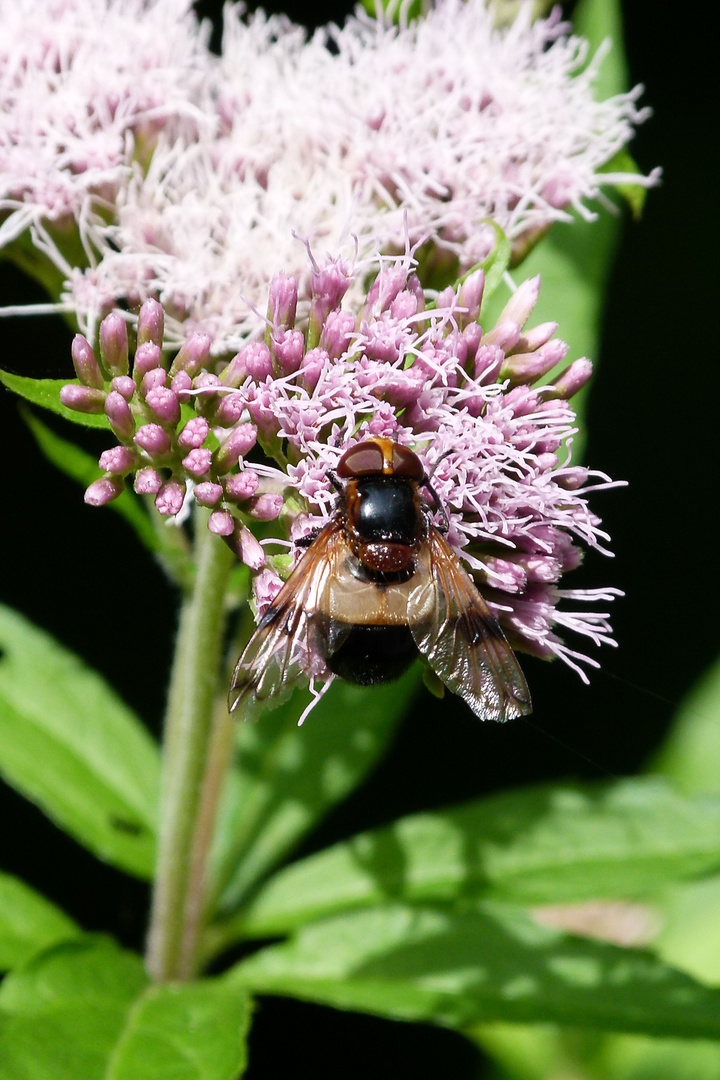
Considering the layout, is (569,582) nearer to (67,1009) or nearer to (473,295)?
(473,295)

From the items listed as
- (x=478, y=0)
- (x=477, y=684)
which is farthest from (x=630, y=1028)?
(x=478, y=0)

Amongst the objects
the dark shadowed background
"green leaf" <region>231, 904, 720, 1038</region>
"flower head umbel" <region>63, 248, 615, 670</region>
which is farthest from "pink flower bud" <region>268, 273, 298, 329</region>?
"green leaf" <region>231, 904, 720, 1038</region>

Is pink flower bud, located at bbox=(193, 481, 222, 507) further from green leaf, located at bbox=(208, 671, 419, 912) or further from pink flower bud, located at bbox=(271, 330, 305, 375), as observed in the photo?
green leaf, located at bbox=(208, 671, 419, 912)

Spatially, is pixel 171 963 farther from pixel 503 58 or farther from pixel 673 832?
pixel 503 58

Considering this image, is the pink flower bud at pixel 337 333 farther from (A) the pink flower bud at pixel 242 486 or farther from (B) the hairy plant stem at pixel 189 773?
(B) the hairy plant stem at pixel 189 773

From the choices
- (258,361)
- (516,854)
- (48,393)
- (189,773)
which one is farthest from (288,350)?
(516,854)

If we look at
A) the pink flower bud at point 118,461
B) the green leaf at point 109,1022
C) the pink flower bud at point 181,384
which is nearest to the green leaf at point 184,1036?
the green leaf at point 109,1022

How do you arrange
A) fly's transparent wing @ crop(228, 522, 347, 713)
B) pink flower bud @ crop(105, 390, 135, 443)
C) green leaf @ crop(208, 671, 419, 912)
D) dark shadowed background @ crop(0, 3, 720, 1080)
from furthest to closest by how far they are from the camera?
dark shadowed background @ crop(0, 3, 720, 1080), green leaf @ crop(208, 671, 419, 912), pink flower bud @ crop(105, 390, 135, 443), fly's transparent wing @ crop(228, 522, 347, 713)
